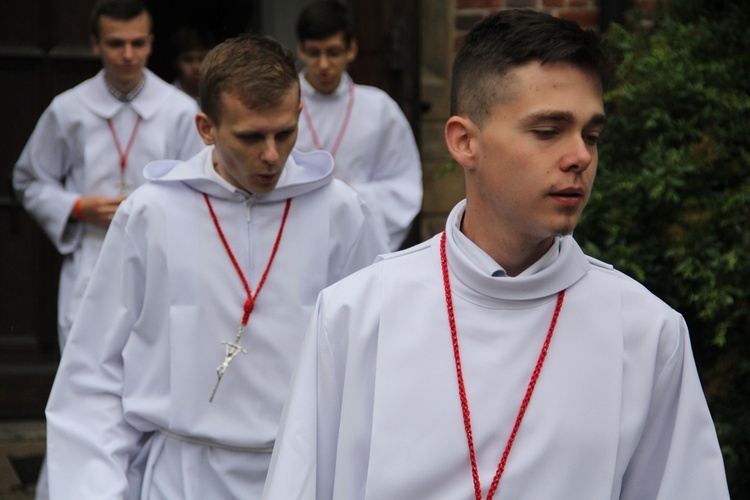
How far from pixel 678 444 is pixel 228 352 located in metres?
1.63

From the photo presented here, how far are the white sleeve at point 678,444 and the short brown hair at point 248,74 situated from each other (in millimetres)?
1719

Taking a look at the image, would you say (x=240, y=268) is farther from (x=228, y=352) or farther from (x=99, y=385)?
(x=99, y=385)

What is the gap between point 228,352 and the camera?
407 centimetres

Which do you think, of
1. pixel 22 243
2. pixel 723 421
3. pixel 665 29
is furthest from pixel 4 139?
pixel 723 421

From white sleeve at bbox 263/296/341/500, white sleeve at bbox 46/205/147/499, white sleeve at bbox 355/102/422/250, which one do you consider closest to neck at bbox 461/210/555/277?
white sleeve at bbox 263/296/341/500

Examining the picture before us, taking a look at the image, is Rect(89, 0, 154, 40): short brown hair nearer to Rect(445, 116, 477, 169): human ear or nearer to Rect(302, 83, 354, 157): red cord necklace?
Rect(302, 83, 354, 157): red cord necklace

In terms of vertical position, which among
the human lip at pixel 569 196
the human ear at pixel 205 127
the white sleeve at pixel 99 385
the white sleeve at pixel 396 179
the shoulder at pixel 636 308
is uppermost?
the human lip at pixel 569 196

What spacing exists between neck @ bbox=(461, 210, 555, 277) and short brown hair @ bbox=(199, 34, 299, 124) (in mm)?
1355

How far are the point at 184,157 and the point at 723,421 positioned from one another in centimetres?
283

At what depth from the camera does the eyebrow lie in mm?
2771

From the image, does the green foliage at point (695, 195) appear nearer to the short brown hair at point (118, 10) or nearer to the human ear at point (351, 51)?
the human ear at point (351, 51)

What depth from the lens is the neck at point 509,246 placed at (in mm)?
2920

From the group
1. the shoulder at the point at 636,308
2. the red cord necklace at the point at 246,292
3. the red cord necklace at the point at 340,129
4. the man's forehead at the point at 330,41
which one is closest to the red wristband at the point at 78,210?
the red cord necklace at the point at 340,129

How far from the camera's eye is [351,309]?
9.56 ft
